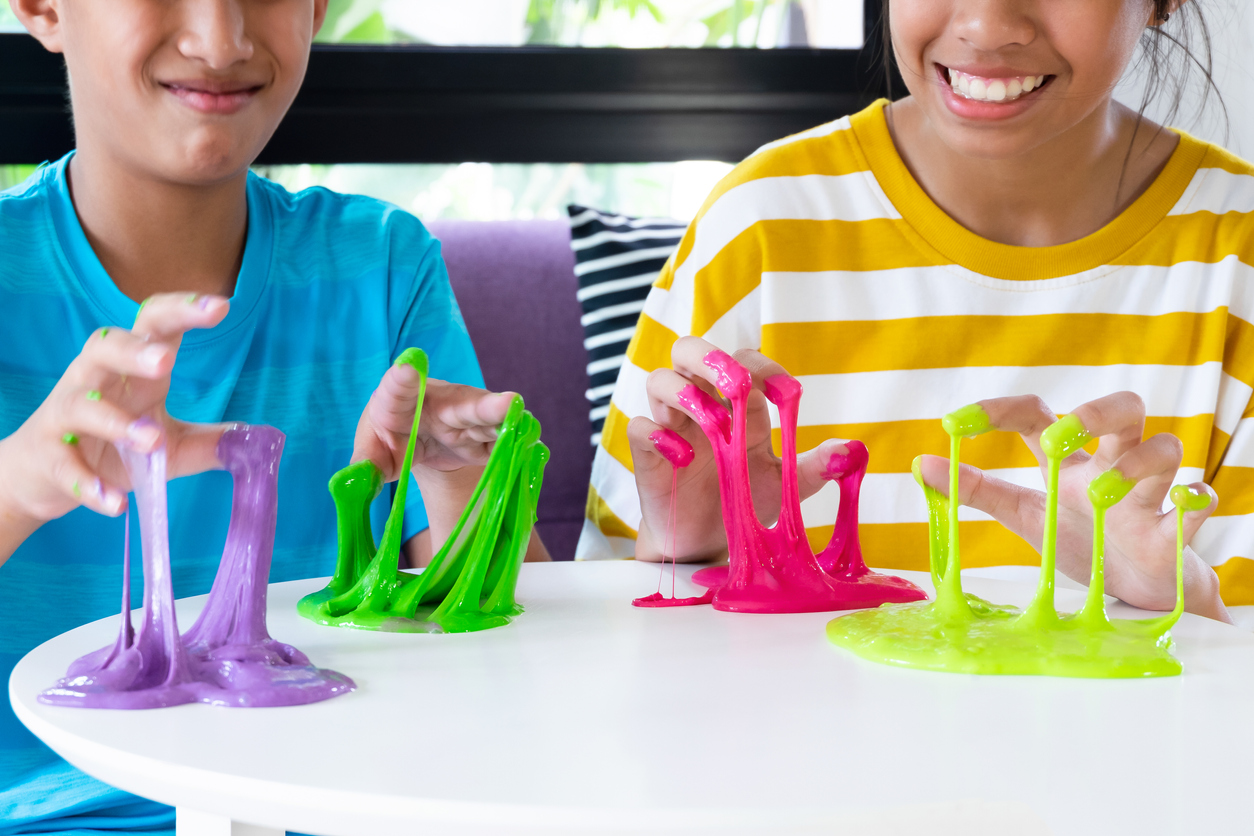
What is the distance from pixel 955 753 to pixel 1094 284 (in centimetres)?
77

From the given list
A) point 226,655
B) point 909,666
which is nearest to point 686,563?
point 909,666

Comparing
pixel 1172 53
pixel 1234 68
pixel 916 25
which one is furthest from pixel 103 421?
pixel 1234 68

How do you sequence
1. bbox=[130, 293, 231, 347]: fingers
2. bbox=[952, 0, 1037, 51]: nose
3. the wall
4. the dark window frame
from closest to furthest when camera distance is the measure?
1. bbox=[130, 293, 231, 347]: fingers
2. bbox=[952, 0, 1037, 51]: nose
3. the wall
4. the dark window frame

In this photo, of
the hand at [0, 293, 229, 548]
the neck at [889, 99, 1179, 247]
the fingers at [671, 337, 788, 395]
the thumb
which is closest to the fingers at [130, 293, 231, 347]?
the hand at [0, 293, 229, 548]

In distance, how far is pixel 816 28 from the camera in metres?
2.09

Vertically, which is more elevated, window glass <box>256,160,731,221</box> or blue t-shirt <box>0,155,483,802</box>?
window glass <box>256,160,731,221</box>

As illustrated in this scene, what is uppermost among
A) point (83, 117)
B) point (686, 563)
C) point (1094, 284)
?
point (83, 117)

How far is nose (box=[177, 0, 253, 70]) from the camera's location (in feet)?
2.98

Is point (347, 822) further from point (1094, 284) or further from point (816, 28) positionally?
point (816, 28)

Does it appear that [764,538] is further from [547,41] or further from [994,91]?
[547,41]

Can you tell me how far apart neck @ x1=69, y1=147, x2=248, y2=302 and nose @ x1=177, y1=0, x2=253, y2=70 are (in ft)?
0.46

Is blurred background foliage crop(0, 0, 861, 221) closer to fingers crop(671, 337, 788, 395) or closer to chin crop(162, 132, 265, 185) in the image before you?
chin crop(162, 132, 265, 185)

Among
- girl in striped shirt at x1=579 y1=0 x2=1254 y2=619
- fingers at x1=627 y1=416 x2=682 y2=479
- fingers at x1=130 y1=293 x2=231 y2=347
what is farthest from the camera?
girl in striped shirt at x1=579 y1=0 x2=1254 y2=619

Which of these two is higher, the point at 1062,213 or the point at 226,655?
the point at 1062,213
